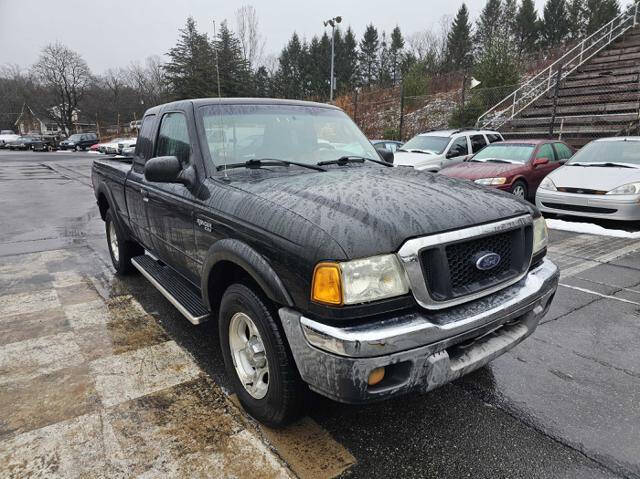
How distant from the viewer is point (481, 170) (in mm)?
9133

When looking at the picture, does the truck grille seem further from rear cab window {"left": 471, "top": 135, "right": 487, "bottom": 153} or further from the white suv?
rear cab window {"left": 471, "top": 135, "right": 487, "bottom": 153}

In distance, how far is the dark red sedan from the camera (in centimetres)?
883

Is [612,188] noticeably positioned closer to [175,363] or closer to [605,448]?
[605,448]

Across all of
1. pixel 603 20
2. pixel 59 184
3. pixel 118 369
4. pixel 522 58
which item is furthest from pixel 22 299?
pixel 603 20

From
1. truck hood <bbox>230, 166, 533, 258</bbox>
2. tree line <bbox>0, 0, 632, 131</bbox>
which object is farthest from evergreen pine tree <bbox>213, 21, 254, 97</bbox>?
truck hood <bbox>230, 166, 533, 258</bbox>

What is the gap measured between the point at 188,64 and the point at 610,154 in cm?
3809

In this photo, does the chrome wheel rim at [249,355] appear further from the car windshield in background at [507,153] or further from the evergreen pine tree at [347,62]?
the evergreen pine tree at [347,62]

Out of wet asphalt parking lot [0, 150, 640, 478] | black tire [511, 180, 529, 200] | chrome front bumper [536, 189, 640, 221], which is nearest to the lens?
wet asphalt parking lot [0, 150, 640, 478]

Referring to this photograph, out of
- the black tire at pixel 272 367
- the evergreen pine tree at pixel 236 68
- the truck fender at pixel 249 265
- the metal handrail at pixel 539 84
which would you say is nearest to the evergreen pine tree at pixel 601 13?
the metal handrail at pixel 539 84

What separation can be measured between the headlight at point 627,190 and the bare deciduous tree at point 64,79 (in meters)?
70.3

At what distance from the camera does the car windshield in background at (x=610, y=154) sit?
791 centimetres

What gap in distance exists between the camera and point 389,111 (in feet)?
79.4

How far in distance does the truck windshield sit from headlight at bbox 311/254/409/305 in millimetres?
1477

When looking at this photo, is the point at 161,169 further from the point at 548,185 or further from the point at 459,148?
the point at 459,148
